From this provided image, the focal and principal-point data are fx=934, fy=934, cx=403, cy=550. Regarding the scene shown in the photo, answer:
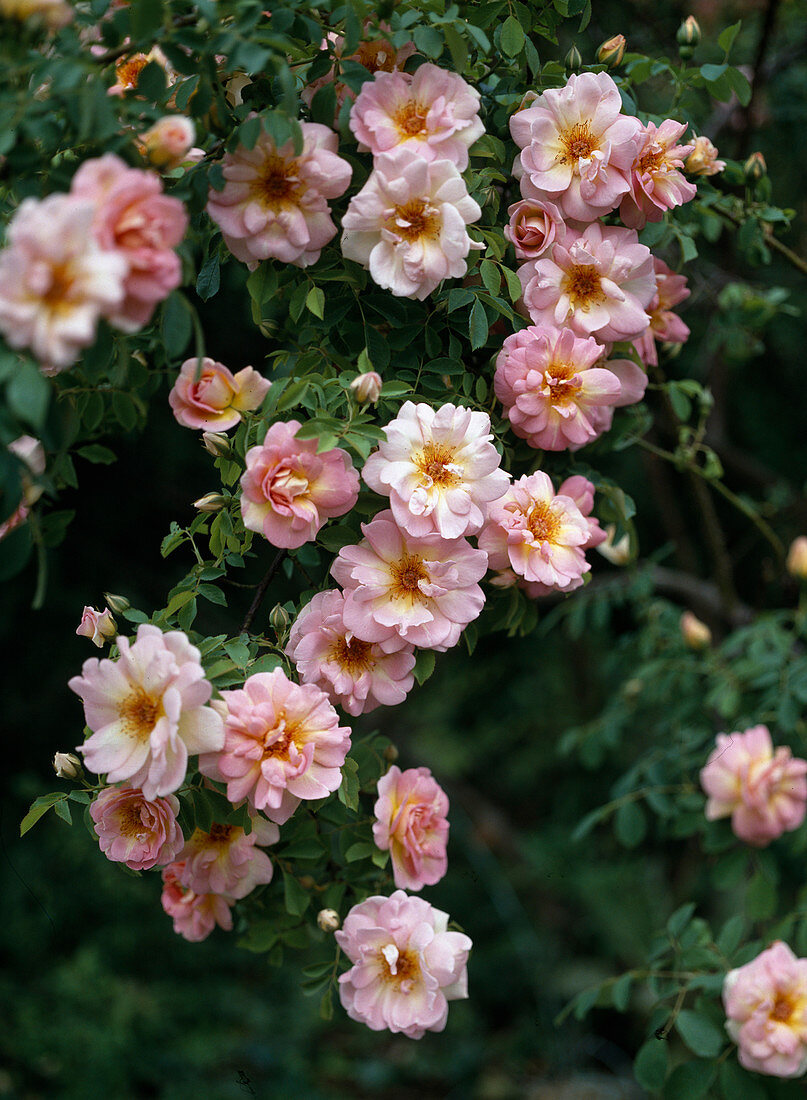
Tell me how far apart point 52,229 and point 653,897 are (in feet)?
8.98

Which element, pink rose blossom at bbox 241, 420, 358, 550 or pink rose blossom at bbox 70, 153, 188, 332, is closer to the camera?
pink rose blossom at bbox 70, 153, 188, 332

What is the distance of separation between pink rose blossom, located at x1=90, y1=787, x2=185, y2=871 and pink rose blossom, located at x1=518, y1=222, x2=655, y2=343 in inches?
19.7

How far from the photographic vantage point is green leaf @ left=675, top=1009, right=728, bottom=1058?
1037 mm

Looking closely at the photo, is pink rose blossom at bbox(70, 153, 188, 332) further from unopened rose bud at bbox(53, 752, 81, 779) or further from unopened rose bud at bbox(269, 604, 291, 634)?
unopened rose bud at bbox(53, 752, 81, 779)

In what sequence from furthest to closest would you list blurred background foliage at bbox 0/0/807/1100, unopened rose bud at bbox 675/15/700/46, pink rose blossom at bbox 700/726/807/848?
1. blurred background foliage at bbox 0/0/807/1100
2. pink rose blossom at bbox 700/726/807/848
3. unopened rose bud at bbox 675/15/700/46

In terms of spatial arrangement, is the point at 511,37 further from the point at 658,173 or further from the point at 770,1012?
the point at 770,1012

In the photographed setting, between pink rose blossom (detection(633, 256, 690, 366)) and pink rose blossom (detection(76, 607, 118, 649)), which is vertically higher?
pink rose blossom (detection(633, 256, 690, 366))

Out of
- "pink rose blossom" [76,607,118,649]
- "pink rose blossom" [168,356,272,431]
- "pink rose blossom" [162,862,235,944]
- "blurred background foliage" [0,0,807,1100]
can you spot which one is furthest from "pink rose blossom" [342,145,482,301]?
"blurred background foliage" [0,0,807,1100]

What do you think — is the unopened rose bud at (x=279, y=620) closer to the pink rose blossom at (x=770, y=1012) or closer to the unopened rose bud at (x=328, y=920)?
the unopened rose bud at (x=328, y=920)

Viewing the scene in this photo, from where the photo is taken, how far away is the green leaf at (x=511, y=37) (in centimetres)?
77

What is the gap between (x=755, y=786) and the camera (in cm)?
119

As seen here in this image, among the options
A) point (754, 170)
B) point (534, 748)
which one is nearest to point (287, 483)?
point (754, 170)

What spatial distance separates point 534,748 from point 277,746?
2.54 meters

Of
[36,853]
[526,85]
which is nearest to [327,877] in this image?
[526,85]
